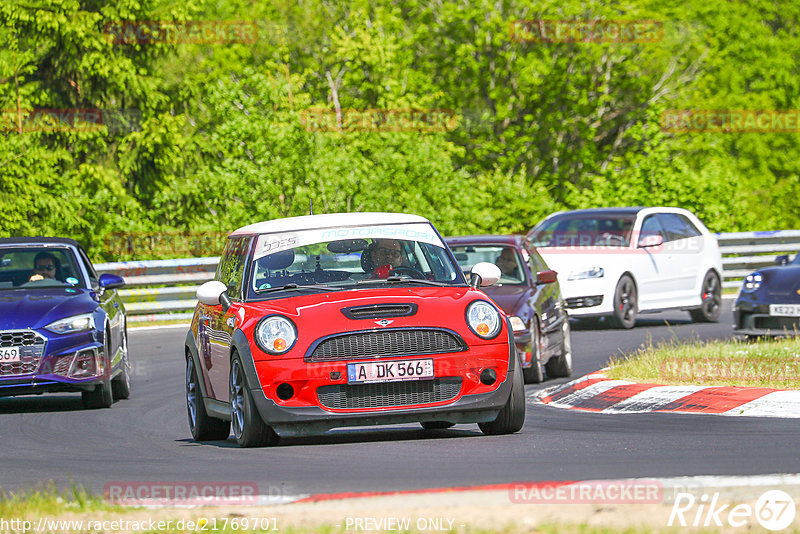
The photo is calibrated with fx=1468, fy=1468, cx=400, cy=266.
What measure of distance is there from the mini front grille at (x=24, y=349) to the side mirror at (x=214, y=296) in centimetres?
304

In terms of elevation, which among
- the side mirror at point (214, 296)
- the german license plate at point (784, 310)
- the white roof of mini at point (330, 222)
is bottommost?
the german license plate at point (784, 310)

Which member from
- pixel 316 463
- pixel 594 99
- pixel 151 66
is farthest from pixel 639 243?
pixel 594 99

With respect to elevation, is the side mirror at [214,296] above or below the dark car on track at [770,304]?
above

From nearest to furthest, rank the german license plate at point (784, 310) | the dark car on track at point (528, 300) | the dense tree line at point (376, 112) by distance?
the dark car on track at point (528, 300)
the german license plate at point (784, 310)
the dense tree line at point (376, 112)

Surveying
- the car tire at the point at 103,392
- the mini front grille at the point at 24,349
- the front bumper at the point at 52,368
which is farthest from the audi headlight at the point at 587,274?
the mini front grille at the point at 24,349

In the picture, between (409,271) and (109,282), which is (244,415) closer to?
(409,271)

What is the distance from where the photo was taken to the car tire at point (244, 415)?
8648 mm

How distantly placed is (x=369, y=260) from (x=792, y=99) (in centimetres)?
4890

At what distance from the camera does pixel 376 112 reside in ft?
125

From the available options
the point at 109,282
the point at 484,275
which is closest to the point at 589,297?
the point at 109,282

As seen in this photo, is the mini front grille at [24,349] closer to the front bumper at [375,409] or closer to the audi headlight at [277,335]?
the front bumper at [375,409]

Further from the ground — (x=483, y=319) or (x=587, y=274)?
(x=483, y=319)

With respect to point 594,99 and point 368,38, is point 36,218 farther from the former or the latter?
point 594,99

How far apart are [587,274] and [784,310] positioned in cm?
424
